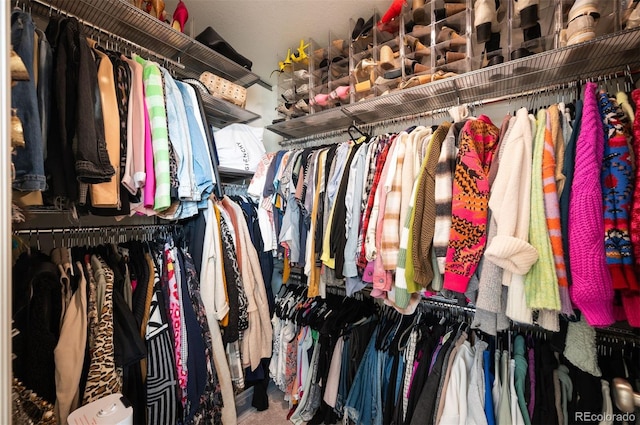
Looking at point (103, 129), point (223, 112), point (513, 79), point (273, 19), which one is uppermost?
point (273, 19)

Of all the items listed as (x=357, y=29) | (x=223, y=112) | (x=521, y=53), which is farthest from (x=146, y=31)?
(x=521, y=53)

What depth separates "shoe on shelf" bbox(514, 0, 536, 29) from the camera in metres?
1.05

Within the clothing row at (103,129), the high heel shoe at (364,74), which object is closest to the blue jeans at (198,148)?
the clothing row at (103,129)

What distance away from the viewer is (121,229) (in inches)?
51.6

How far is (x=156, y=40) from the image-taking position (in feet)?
4.38

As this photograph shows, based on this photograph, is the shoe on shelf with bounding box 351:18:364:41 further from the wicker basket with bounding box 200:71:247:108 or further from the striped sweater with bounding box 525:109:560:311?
the striped sweater with bounding box 525:109:560:311

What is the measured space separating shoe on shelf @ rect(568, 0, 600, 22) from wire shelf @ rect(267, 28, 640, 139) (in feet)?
0.36

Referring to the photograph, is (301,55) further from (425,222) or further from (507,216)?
(507,216)

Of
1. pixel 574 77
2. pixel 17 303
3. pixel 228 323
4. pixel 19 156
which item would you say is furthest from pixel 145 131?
pixel 574 77

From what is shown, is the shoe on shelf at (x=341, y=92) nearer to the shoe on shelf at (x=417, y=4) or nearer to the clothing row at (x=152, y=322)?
the shoe on shelf at (x=417, y=4)

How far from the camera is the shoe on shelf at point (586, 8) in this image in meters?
0.93

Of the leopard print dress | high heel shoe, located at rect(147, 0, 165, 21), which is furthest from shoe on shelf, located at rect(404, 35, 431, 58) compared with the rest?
the leopard print dress

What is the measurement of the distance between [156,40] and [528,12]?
5.71 feet

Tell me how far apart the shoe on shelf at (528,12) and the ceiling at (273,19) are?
75cm
